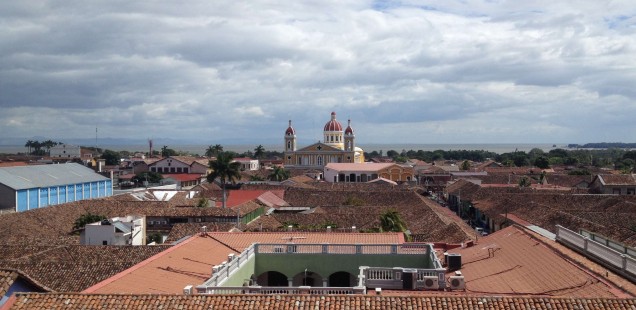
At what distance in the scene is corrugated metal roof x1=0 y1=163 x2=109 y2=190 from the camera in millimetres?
51094

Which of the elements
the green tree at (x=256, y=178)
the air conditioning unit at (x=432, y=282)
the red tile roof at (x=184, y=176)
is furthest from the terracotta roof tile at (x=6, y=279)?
the green tree at (x=256, y=178)

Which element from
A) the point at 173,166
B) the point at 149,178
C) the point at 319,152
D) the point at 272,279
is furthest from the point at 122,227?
the point at 319,152

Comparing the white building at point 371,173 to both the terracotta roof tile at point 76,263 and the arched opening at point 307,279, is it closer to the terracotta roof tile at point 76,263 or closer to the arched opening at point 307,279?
the terracotta roof tile at point 76,263

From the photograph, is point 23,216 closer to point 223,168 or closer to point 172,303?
point 223,168

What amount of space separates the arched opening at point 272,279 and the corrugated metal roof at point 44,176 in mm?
36251

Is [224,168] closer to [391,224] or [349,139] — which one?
[391,224]

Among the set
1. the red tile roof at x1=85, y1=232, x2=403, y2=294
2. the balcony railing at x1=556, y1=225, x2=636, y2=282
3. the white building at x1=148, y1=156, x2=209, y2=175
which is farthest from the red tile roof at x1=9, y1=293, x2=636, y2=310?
the white building at x1=148, y1=156, x2=209, y2=175

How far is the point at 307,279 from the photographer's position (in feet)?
68.0

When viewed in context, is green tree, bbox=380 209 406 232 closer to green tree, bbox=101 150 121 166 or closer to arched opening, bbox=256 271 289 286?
arched opening, bbox=256 271 289 286

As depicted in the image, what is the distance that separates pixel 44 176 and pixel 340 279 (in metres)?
44.1

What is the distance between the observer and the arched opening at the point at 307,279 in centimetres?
2053

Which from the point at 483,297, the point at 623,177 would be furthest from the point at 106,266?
the point at 623,177

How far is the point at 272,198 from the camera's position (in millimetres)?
54375

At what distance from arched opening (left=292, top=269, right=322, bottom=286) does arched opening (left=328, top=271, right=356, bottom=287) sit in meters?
0.41
